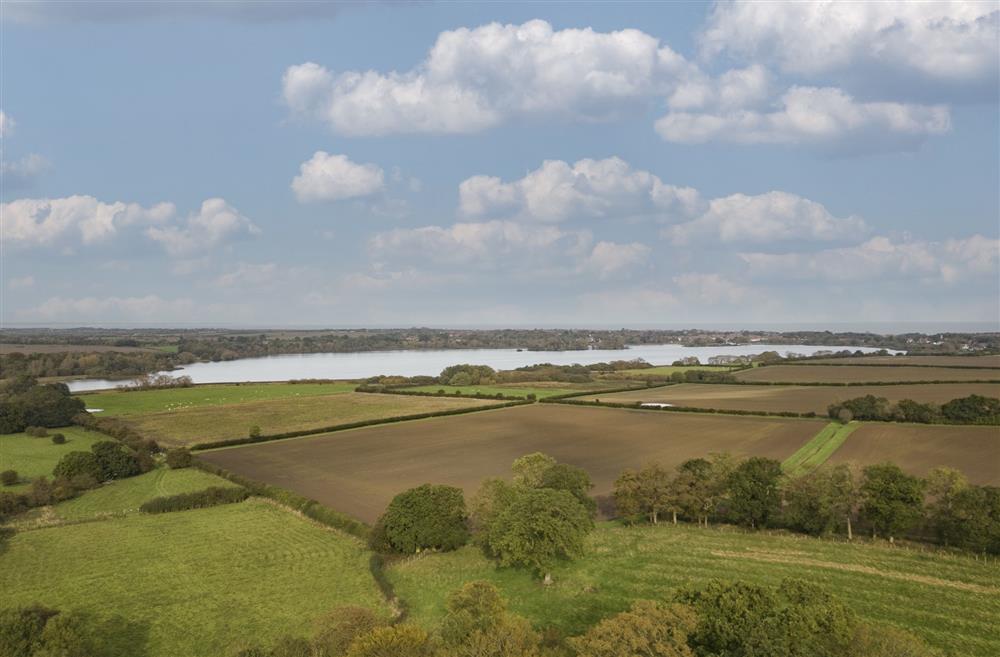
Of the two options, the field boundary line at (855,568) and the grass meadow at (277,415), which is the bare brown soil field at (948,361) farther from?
the field boundary line at (855,568)

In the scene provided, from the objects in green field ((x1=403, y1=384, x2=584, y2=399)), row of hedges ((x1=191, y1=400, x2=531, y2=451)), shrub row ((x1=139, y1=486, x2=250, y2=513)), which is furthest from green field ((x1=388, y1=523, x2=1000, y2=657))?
green field ((x1=403, y1=384, x2=584, y2=399))

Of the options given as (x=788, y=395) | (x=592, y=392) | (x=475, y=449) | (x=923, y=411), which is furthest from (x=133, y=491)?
(x=788, y=395)

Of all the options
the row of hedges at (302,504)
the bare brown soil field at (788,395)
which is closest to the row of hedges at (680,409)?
the bare brown soil field at (788,395)

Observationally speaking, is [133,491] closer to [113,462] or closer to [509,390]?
[113,462]

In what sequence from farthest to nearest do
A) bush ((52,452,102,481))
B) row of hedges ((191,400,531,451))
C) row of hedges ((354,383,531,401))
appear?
row of hedges ((354,383,531,401)) < row of hedges ((191,400,531,451)) < bush ((52,452,102,481))

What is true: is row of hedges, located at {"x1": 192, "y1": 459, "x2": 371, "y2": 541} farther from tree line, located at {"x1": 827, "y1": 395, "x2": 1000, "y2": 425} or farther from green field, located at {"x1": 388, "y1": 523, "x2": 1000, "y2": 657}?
tree line, located at {"x1": 827, "y1": 395, "x2": 1000, "y2": 425}
